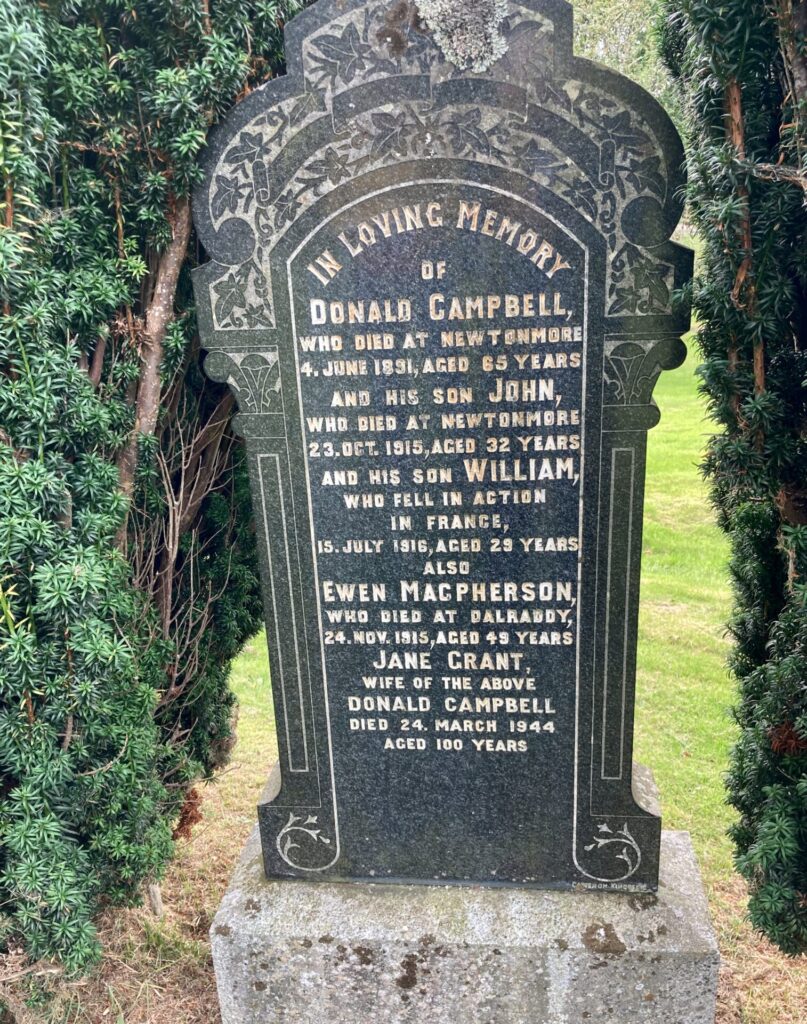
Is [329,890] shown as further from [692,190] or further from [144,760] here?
[692,190]

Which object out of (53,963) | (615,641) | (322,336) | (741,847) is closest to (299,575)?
(322,336)

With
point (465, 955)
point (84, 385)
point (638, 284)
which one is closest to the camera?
point (638, 284)

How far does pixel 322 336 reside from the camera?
3289 mm

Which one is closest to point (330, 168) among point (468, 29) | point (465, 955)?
point (468, 29)

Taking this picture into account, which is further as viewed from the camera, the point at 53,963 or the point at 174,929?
the point at 174,929

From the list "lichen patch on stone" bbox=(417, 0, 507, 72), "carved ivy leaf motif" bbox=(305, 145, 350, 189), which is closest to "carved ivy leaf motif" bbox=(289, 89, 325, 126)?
"carved ivy leaf motif" bbox=(305, 145, 350, 189)

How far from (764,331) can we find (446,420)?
1216mm

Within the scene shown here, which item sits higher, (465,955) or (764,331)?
(764,331)

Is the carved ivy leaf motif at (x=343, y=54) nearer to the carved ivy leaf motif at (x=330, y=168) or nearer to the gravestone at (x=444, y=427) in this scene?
the gravestone at (x=444, y=427)

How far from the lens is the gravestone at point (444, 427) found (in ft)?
9.95

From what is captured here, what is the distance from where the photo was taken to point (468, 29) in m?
2.95

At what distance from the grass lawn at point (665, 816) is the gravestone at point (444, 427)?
0.69 meters

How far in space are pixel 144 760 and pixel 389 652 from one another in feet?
3.82

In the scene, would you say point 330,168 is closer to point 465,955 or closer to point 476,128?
point 476,128
